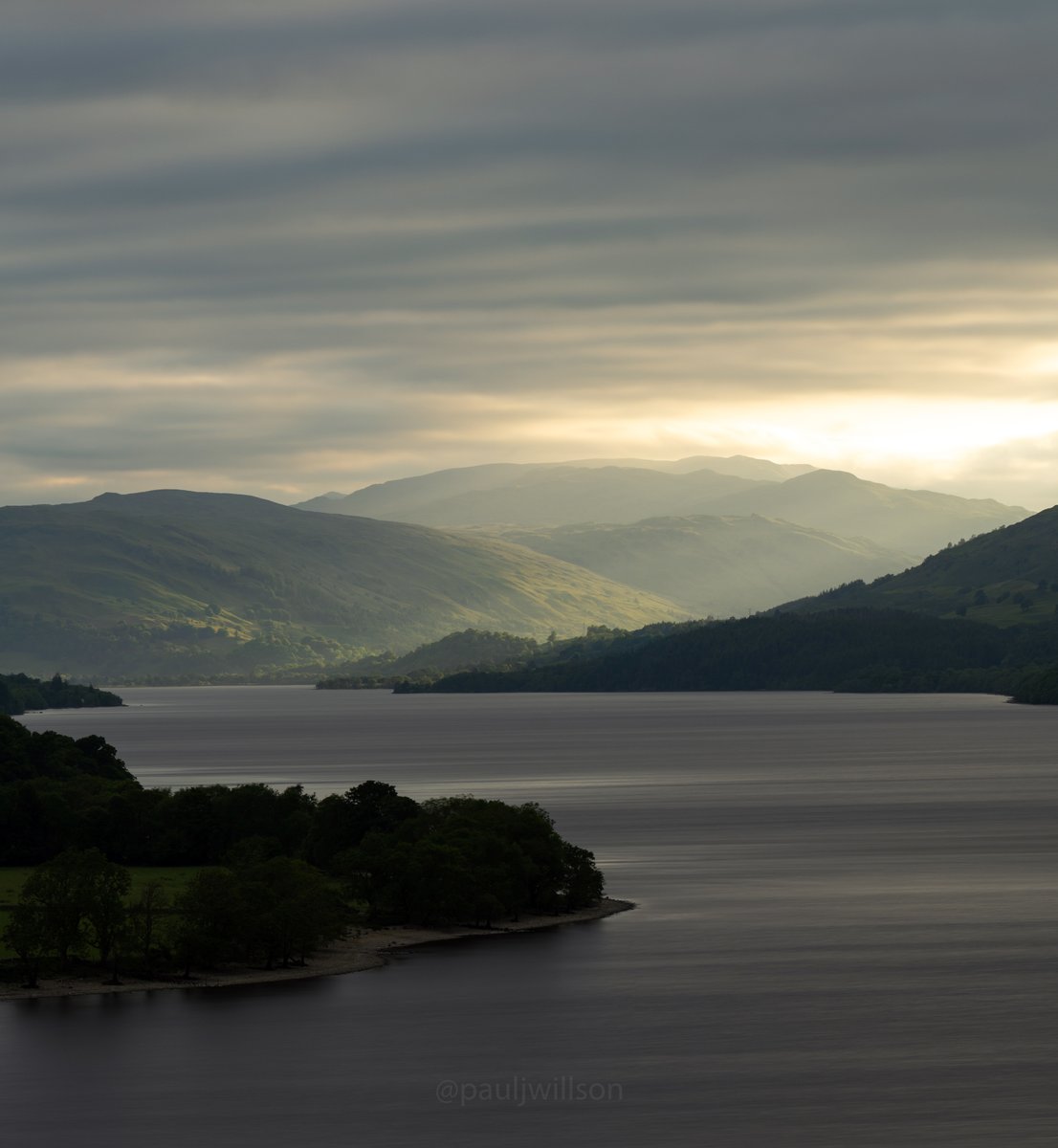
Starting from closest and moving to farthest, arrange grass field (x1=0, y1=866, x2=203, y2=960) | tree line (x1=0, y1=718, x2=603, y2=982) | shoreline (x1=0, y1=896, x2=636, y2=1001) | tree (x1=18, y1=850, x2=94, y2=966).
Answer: shoreline (x1=0, y1=896, x2=636, y2=1001), tree (x1=18, y1=850, x2=94, y2=966), tree line (x1=0, y1=718, x2=603, y2=982), grass field (x1=0, y1=866, x2=203, y2=960)

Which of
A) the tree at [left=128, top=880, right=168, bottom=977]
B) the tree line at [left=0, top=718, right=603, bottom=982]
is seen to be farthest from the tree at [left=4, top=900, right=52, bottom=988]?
the tree at [left=128, top=880, right=168, bottom=977]

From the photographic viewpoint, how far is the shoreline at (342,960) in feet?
350

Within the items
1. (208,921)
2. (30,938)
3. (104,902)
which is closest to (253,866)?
(208,921)

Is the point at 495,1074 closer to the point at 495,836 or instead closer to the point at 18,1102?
the point at 18,1102

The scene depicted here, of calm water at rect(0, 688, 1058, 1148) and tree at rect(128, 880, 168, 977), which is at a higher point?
tree at rect(128, 880, 168, 977)

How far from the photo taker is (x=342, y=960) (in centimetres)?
11631

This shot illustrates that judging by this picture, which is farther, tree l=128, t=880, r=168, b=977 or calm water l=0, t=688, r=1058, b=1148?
tree l=128, t=880, r=168, b=977

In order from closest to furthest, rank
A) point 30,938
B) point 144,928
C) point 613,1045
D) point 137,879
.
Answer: point 613,1045 → point 30,938 → point 144,928 → point 137,879

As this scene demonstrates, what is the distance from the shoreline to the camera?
10662 centimetres

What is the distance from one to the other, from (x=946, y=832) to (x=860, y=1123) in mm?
115873

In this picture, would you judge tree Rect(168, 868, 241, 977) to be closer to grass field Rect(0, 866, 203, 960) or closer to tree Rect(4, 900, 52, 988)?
tree Rect(4, 900, 52, 988)

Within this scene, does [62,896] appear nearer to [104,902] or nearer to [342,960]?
[104,902]

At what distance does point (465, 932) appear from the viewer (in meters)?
129

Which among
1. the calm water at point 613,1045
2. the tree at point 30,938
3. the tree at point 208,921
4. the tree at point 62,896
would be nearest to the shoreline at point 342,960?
the tree at point 30,938
